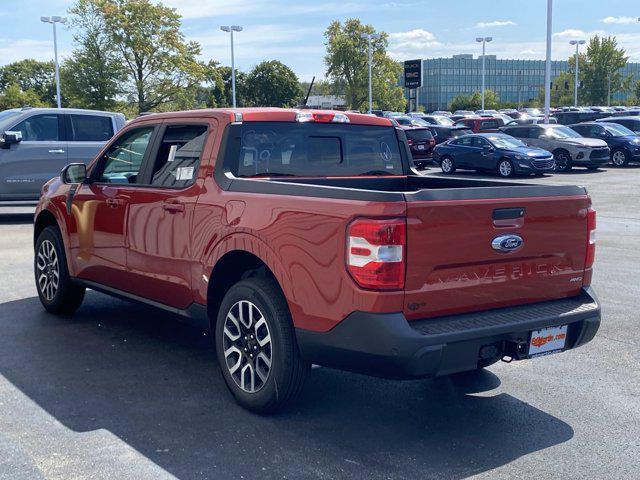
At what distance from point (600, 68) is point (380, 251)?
90.0 meters

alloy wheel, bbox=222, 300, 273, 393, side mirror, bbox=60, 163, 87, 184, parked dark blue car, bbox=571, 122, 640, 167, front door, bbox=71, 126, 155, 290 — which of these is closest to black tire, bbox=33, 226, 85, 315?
front door, bbox=71, 126, 155, 290

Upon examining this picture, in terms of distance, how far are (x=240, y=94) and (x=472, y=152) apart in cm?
6473

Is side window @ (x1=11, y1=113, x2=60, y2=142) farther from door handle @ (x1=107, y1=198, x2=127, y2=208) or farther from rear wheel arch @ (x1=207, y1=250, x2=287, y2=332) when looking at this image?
rear wheel arch @ (x1=207, y1=250, x2=287, y2=332)

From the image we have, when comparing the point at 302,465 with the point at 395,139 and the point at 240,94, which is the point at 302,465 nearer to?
the point at 395,139

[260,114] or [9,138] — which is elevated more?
[260,114]

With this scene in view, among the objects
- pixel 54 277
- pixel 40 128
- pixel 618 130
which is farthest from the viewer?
pixel 618 130

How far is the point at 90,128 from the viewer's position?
50.1 feet

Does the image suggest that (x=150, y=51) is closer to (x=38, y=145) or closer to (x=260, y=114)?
(x=38, y=145)

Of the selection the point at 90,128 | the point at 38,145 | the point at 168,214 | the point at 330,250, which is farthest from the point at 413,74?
the point at 330,250

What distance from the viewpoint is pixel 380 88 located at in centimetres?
9125

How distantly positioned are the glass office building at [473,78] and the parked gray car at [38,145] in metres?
140

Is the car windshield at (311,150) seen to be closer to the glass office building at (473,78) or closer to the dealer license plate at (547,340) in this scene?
the dealer license plate at (547,340)

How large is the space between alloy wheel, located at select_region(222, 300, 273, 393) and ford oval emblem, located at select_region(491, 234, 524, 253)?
1365mm

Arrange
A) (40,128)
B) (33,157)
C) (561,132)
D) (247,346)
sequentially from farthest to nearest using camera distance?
(561,132) < (40,128) < (33,157) < (247,346)
